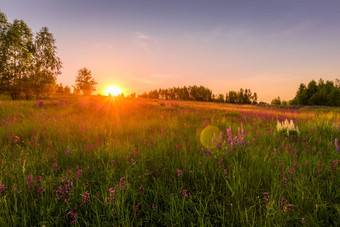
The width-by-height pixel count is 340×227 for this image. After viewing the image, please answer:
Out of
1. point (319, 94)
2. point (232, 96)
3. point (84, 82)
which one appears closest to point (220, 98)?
point (232, 96)

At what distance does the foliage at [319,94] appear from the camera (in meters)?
49.9

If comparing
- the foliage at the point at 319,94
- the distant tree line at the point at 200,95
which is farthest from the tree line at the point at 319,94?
the distant tree line at the point at 200,95

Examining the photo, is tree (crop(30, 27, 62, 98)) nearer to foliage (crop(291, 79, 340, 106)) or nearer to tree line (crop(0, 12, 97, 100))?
tree line (crop(0, 12, 97, 100))

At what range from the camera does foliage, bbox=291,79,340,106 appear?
4989 cm

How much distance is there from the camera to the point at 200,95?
121m

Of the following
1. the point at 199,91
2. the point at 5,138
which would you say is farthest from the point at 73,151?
the point at 199,91

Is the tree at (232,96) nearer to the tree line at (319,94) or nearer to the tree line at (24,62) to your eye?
the tree line at (319,94)

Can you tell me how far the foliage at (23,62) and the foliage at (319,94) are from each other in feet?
259

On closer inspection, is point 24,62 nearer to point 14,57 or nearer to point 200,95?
point 14,57

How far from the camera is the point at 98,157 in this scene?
2363mm

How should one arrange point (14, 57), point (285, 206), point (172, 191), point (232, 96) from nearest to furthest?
point (285, 206), point (172, 191), point (14, 57), point (232, 96)

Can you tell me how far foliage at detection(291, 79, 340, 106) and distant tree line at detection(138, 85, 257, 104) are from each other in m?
37.8

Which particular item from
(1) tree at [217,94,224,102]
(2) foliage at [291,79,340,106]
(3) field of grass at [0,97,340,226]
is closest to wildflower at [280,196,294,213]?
(3) field of grass at [0,97,340,226]

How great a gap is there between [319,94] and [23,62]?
82.6m
